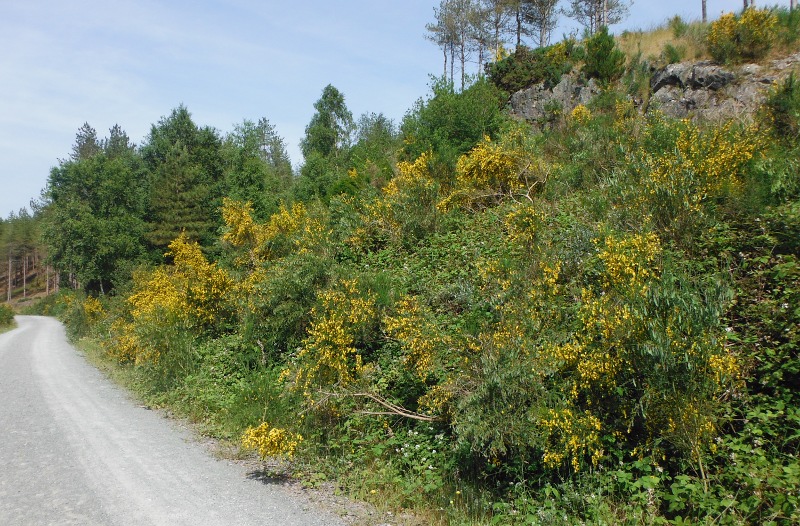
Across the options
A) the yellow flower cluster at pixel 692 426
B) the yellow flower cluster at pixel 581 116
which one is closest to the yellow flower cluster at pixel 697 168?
the yellow flower cluster at pixel 692 426

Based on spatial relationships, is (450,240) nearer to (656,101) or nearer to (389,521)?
(389,521)

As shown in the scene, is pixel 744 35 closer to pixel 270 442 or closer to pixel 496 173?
pixel 496 173

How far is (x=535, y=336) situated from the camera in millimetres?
5875

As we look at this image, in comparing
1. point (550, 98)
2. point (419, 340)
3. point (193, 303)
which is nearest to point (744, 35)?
point (550, 98)

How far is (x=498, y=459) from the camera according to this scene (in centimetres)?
552

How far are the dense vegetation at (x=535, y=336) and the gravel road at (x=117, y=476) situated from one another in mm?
731

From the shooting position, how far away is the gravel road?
5.28 metres

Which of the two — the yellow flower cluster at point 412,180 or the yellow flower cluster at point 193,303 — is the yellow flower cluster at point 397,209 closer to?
the yellow flower cluster at point 412,180

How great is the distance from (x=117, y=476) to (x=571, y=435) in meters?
5.16

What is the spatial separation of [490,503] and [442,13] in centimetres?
4450

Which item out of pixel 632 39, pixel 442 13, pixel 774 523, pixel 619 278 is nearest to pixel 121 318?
pixel 619 278

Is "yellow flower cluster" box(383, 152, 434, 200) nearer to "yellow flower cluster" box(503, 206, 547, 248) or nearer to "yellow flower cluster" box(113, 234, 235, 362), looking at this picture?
"yellow flower cluster" box(113, 234, 235, 362)

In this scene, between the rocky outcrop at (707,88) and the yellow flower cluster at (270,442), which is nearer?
the yellow flower cluster at (270,442)

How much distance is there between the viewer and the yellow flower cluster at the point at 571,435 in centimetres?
486
